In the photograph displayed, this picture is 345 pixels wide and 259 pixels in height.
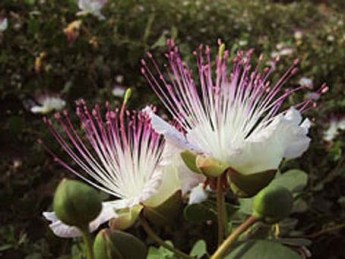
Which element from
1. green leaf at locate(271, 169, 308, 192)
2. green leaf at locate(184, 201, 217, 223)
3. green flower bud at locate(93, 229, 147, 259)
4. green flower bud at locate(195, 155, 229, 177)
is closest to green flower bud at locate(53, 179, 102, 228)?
green flower bud at locate(93, 229, 147, 259)

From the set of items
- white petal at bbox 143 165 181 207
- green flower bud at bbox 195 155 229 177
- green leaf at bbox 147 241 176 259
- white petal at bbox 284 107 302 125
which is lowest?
green leaf at bbox 147 241 176 259

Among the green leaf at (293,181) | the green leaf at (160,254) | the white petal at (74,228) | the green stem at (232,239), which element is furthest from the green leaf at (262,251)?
the green leaf at (293,181)

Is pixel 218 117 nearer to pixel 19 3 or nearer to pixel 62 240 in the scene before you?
pixel 62 240

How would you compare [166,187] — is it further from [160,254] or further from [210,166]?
[160,254]

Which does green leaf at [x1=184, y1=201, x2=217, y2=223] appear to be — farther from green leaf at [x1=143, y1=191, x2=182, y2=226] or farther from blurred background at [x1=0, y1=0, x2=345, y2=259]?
blurred background at [x1=0, y1=0, x2=345, y2=259]

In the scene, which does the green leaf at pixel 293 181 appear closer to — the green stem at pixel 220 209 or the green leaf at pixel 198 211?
the green leaf at pixel 198 211

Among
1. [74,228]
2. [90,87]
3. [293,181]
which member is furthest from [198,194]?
[90,87]
